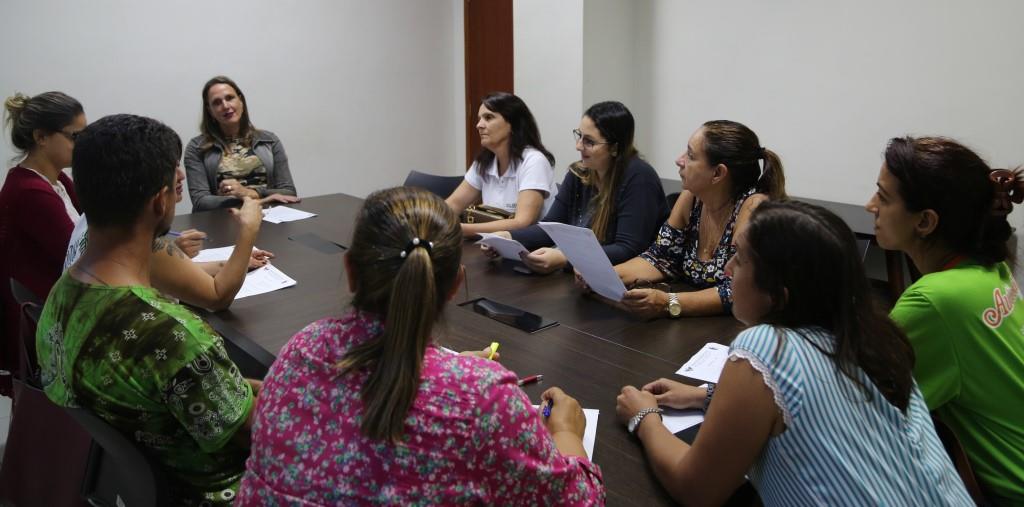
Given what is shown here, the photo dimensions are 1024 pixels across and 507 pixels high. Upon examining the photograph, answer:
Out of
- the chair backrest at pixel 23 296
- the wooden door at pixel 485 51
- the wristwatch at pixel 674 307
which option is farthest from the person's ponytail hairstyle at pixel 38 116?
the wooden door at pixel 485 51

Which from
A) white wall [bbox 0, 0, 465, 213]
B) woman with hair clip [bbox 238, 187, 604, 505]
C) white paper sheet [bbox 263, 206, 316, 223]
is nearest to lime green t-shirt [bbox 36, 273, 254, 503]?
woman with hair clip [bbox 238, 187, 604, 505]

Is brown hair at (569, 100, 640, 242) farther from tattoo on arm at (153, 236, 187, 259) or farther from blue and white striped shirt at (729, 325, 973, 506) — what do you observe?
blue and white striped shirt at (729, 325, 973, 506)

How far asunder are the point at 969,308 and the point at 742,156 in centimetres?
Answer: 91

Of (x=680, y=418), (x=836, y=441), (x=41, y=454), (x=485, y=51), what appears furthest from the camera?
(x=485, y=51)

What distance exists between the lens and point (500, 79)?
5152 millimetres

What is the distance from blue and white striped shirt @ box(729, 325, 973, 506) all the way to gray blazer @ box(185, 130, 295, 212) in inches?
122

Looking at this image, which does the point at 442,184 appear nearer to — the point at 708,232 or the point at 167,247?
the point at 708,232

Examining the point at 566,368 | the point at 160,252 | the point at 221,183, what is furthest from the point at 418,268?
the point at 221,183

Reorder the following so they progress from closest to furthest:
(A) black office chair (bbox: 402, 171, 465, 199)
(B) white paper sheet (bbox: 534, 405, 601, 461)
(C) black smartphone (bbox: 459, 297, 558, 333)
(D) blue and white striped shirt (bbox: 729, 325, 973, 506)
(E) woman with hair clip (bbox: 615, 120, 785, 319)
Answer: (D) blue and white striped shirt (bbox: 729, 325, 973, 506), (B) white paper sheet (bbox: 534, 405, 601, 461), (C) black smartphone (bbox: 459, 297, 558, 333), (E) woman with hair clip (bbox: 615, 120, 785, 319), (A) black office chair (bbox: 402, 171, 465, 199)

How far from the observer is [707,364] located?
1531 millimetres

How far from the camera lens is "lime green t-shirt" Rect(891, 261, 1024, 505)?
122 centimetres

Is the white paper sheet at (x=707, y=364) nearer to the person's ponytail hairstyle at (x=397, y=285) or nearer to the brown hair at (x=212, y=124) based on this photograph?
the person's ponytail hairstyle at (x=397, y=285)

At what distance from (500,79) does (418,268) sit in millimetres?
4460

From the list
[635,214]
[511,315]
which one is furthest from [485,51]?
[511,315]
